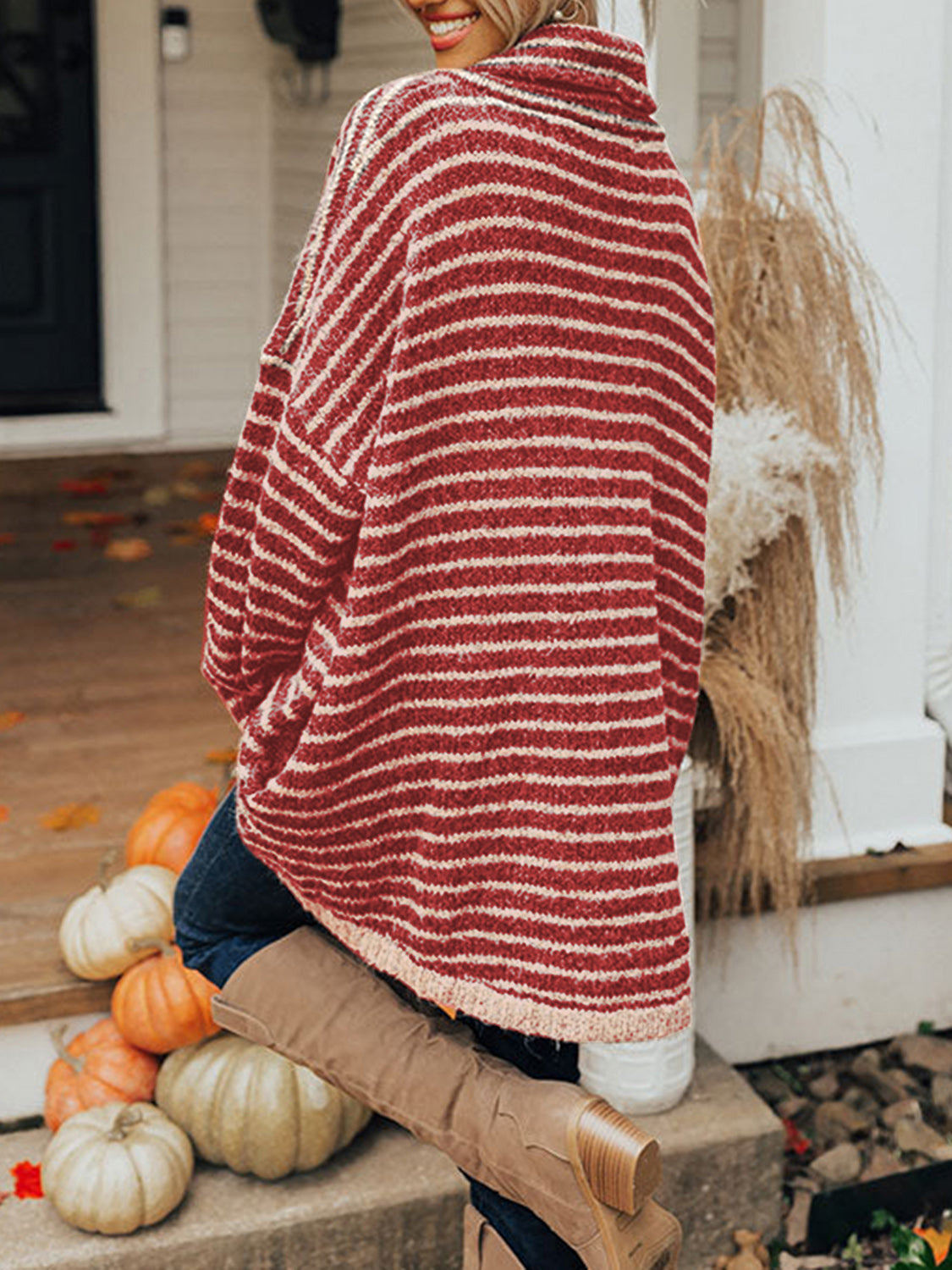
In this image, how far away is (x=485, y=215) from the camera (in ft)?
4.85

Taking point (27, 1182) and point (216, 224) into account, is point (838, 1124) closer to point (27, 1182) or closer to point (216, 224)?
point (27, 1182)

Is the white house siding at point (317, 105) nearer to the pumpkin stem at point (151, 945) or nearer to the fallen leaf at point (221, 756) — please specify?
the fallen leaf at point (221, 756)

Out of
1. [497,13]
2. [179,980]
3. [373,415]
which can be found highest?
[497,13]

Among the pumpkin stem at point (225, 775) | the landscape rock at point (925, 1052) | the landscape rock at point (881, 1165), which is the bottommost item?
the landscape rock at point (881, 1165)

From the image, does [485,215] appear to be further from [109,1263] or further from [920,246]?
[920,246]

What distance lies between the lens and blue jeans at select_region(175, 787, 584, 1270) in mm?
1785

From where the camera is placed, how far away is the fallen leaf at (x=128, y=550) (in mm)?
4852

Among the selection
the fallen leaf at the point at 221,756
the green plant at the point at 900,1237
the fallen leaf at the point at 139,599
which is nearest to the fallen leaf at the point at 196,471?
the fallen leaf at the point at 139,599

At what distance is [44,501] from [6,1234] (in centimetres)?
332

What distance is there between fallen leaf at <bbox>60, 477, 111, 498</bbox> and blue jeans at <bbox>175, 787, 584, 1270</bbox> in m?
3.75

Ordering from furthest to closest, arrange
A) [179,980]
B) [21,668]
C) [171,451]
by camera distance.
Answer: [171,451], [21,668], [179,980]

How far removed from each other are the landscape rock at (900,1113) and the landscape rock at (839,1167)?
0.13 m

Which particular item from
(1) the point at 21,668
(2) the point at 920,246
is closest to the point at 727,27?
→ (2) the point at 920,246

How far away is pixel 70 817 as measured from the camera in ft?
10.3
